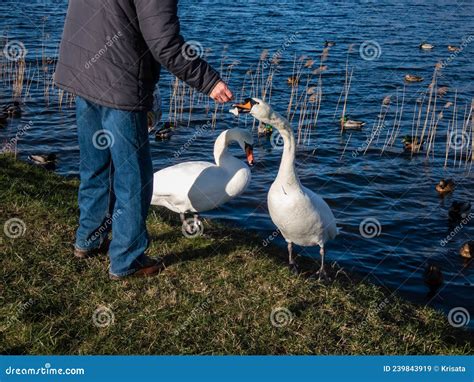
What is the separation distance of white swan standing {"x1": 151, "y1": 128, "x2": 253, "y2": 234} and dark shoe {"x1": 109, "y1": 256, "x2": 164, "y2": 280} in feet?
4.86

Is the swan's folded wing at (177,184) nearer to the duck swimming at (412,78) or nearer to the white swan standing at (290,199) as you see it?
the white swan standing at (290,199)

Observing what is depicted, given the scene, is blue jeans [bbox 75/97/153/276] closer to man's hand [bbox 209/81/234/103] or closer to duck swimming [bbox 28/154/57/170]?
man's hand [bbox 209/81/234/103]

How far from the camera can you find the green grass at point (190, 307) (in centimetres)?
461

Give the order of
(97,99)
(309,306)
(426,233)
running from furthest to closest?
(426,233) < (309,306) < (97,99)

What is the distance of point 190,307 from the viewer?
16.7 ft

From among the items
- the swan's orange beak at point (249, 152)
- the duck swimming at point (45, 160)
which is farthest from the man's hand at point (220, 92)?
the duck swimming at point (45, 160)

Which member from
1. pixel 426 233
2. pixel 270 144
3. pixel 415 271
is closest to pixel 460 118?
pixel 270 144

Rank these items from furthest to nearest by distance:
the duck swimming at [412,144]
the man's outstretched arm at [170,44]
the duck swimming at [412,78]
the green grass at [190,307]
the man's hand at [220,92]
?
the duck swimming at [412,78] → the duck swimming at [412,144] → the man's hand at [220,92] → the green grass at [190,307] → the man's outstretched arm at [170,44]

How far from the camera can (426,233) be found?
1028 cm

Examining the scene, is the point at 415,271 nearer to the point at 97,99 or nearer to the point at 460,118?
the point at 97,99

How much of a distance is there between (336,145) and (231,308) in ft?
31.1

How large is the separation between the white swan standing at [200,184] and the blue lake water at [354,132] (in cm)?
182

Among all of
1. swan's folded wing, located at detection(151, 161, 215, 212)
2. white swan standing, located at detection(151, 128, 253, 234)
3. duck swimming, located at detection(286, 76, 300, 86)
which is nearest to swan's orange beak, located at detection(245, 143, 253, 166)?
white swan standing, located at detection(151, 128, 253, 234)

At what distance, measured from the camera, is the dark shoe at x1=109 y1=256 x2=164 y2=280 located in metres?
5.50
